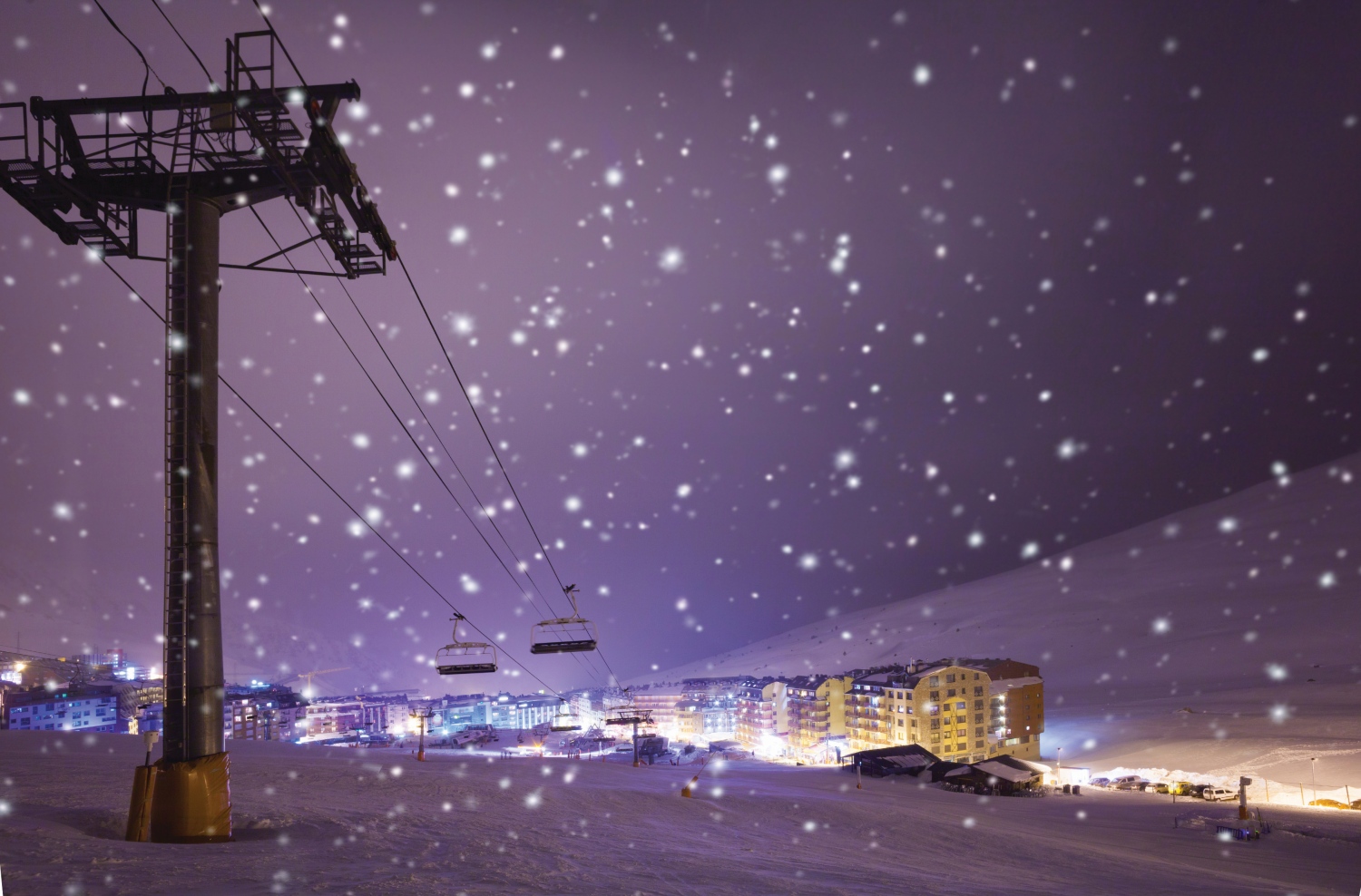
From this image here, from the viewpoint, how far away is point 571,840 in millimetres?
10203

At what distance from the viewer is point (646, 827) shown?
1258cm

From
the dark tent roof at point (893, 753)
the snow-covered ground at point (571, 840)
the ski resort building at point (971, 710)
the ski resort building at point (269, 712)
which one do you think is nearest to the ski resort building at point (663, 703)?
the ski resort building at point (269, 712)

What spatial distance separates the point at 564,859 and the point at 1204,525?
157846mm

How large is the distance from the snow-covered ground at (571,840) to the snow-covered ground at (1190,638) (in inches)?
803

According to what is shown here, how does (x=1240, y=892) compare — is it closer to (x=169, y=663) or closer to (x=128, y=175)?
(x=169, y=663)

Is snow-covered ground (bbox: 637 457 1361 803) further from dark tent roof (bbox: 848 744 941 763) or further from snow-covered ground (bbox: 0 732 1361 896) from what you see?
snow-covered ground (bbox: 0 732 1361 896)

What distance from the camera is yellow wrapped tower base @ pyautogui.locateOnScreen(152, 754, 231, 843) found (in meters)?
7.86

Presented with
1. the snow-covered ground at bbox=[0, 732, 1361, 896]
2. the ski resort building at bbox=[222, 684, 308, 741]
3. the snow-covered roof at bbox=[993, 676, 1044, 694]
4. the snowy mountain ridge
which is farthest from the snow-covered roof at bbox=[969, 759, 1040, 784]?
the ski resort building at bbox=[222, 684, 308, 741]

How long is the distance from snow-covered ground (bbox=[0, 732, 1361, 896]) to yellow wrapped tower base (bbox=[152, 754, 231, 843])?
1.87 ft

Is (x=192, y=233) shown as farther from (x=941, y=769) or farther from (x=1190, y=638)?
(x=1190, y=638)

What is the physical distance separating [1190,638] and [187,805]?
9585 cm

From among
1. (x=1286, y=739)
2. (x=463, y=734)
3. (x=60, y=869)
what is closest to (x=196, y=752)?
(x=60, y=869)

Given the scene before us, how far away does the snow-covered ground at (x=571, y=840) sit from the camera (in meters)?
6.57

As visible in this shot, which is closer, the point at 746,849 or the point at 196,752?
the point at 196,752
